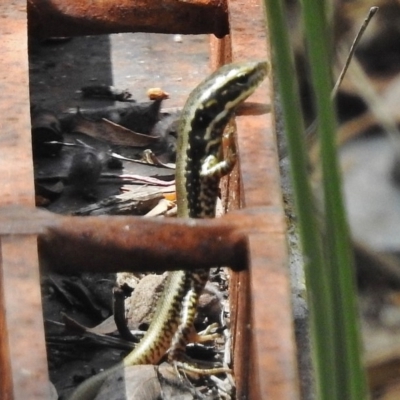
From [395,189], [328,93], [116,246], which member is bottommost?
[116,246]

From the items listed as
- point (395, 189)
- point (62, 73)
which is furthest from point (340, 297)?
point (62, 73)

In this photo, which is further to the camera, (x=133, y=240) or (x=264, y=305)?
(x=133, y=240)

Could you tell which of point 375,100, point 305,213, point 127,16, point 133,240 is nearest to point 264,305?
point 133,240

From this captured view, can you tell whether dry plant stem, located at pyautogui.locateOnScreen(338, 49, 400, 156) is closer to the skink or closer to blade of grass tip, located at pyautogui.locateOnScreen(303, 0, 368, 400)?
blade of grass tip, located at pyautogui.locateOnScreen(303, 0, 368, 400)

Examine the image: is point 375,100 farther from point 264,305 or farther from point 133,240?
point 133,240

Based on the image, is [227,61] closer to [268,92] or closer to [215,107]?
[215,107]

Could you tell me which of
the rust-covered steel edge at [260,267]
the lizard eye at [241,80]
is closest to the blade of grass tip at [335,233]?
the rust-covered steel edge at [260,267]
